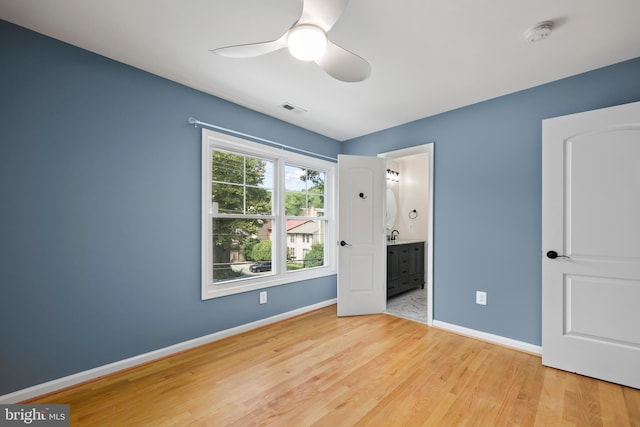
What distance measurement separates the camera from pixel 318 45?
4.93 feet

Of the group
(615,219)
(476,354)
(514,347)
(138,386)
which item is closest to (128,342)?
(138,386)

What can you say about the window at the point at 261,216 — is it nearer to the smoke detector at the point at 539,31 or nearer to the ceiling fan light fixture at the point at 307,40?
the ceiling fan light fixture at the point at 307,40

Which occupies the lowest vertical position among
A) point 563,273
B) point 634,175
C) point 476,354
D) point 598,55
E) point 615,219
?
point 476,354

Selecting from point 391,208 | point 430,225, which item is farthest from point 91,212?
point 391,208

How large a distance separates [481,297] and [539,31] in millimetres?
2398

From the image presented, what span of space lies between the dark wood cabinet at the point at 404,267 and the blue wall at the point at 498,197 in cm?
103

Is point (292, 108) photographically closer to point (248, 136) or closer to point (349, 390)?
point (248, 136)

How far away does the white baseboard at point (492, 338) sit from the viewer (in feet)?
8.52

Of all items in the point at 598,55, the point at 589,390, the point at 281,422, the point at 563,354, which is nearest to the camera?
the point at 281,422

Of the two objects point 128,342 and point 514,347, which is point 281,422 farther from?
point 514,347

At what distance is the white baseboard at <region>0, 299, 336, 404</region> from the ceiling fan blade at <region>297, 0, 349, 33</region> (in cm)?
281

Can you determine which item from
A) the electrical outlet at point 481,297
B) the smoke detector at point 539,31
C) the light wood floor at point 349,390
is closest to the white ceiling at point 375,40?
the smoke detector at point 539,31

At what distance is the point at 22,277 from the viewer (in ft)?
6.13

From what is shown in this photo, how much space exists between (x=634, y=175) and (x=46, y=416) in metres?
4.39
